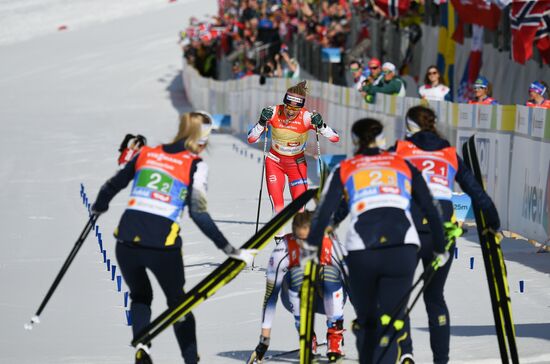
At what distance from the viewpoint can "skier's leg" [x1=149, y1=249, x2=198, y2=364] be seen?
27.5 feet

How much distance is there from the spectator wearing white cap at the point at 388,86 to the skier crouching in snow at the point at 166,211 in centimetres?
1331

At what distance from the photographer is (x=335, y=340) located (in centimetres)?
930

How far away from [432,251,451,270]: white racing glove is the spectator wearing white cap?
13261 mm

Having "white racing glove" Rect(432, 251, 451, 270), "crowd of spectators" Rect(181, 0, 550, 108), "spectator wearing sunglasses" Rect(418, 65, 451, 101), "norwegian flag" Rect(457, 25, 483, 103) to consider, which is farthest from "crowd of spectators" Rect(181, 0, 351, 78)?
"white racing glove" Rect(432, 251, 451, 270)

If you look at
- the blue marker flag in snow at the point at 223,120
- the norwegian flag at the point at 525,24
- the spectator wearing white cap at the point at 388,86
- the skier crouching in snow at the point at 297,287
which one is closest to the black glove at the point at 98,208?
the skier crouching in snow at the point at 297,287

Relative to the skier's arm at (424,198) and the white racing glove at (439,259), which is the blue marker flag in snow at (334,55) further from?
the skier's arm at (424,198)

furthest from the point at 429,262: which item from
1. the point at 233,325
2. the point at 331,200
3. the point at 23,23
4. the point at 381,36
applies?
the point at 23,23

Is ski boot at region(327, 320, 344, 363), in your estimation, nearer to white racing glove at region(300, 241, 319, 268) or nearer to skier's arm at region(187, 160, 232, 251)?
skier's arm at region(187, 160, 232, 251)

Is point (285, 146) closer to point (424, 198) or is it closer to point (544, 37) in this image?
point (544, 37)

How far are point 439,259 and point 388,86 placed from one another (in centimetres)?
1363

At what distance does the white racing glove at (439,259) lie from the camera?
8.14 meters

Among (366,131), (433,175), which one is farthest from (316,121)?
(366,131)

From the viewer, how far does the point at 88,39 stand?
6419cm

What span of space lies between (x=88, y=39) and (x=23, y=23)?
5107 mm
